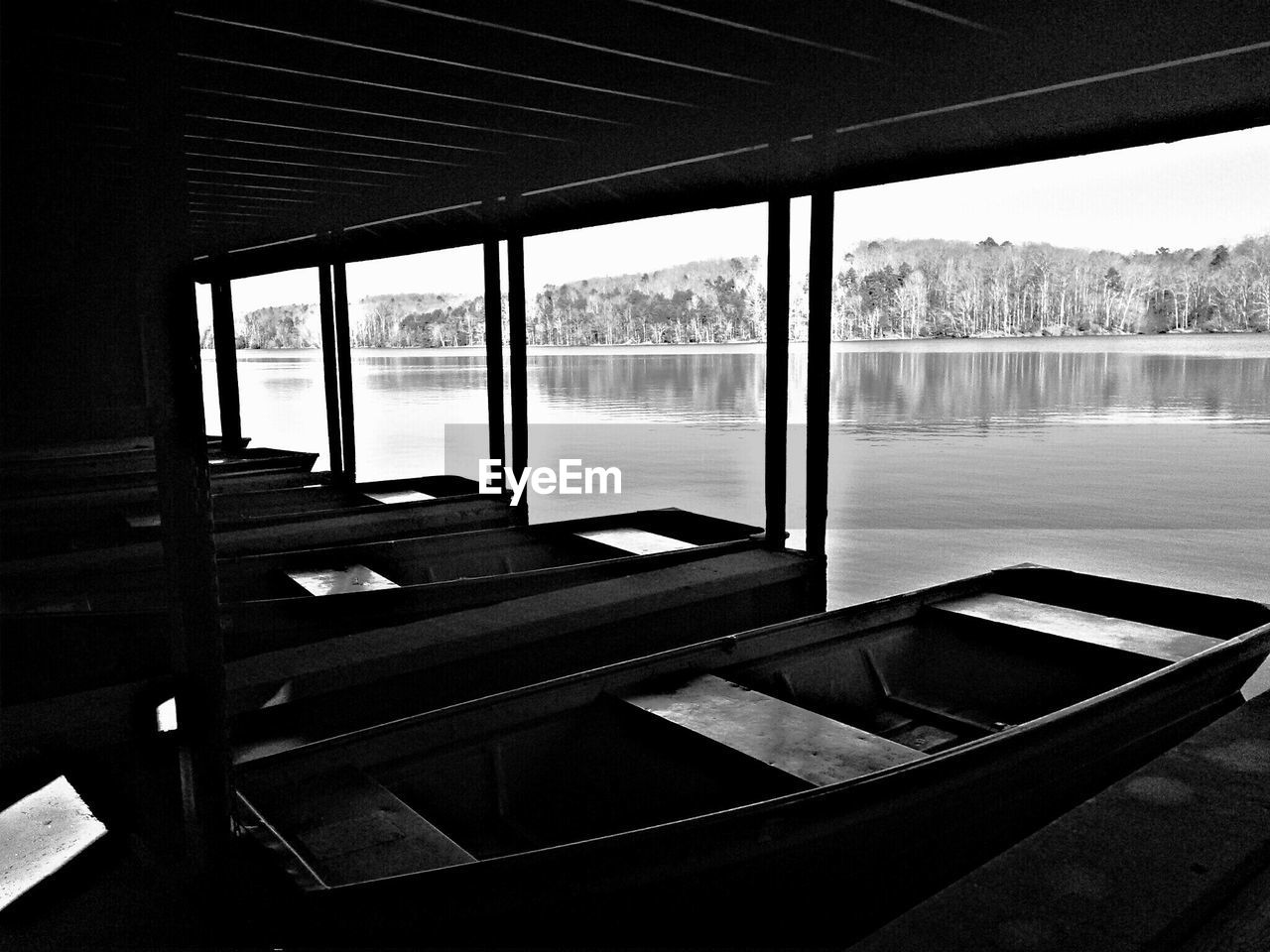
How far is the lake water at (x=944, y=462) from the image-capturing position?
995cm

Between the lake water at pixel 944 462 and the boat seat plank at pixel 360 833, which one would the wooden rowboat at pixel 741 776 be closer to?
the boat seat plank at pixel 360 833

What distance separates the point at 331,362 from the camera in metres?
10.7

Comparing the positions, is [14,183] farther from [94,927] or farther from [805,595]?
[805,595]

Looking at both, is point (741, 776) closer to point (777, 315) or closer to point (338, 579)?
point (338, 579)

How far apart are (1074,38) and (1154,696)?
2749 mm

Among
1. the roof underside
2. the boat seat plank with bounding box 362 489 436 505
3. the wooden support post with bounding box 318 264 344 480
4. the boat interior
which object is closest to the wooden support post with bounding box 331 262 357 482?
the wooden support post with bounding box 318 264 344 480

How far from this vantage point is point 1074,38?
405 cm

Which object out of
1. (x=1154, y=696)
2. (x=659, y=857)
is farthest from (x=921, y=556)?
(x=659, y=857)

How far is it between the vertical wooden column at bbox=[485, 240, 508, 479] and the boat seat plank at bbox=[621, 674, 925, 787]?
4.93 meters

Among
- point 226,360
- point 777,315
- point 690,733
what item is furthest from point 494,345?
point 690,733

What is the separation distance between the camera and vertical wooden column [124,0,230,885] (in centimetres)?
214

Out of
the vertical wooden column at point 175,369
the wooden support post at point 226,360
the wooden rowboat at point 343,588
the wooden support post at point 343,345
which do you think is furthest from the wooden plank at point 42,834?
the wooden support post at point 226,360

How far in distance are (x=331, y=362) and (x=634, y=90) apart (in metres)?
6.90

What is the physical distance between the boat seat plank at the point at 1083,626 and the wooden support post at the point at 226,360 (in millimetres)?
10098
